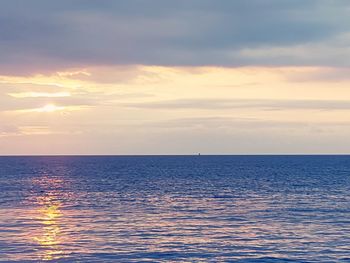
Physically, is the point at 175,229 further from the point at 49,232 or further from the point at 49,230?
the point at 49,230

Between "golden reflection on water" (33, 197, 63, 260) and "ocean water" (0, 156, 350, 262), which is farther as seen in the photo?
"golden reflection on water" (33, 197, 63, 260)

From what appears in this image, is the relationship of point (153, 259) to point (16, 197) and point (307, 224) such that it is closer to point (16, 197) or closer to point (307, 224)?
point (307, 224)

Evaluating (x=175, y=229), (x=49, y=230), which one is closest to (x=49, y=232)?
(x=49, y=230)

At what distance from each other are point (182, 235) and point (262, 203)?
34.6m

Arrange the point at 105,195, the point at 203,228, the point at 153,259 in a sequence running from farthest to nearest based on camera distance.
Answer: the point at 105,195 → the point at 203,228 → the point at 153,259

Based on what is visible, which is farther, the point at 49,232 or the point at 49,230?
the point at 49,230

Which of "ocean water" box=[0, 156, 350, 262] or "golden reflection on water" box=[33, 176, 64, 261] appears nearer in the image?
"ocean water" box=[0, 156, 350, 262]

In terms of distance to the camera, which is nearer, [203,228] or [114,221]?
[203,228]

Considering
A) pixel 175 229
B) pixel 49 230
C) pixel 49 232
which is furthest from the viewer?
pixel 175 229

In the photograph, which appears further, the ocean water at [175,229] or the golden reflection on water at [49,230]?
the golden reflection on water at [49,230]

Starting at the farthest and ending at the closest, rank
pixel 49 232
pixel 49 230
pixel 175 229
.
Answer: pixel 175 229
pixel 49 230
pixel 49 232

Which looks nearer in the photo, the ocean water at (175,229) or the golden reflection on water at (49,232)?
the ocean water at (175,229)

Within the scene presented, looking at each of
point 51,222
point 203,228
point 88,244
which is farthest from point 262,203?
point 88,244

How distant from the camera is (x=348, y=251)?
162 ft
